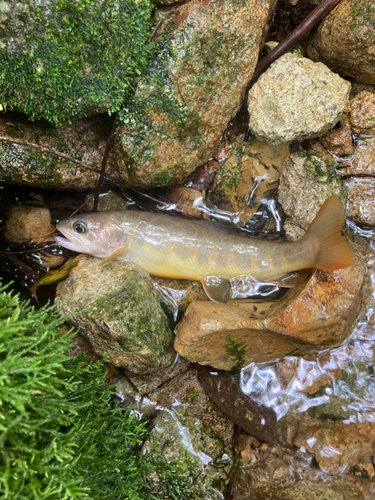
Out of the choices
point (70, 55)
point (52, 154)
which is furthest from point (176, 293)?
point (70, 55)

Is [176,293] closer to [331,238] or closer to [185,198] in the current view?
[185,198]

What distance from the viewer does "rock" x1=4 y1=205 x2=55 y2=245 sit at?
409 cm

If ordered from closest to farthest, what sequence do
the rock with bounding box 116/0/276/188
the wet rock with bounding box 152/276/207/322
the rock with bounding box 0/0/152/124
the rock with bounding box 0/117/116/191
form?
the rock with bounding box 0/0/152/124, the rock with bounding box 116/0/276/188, the rock with bounding box 0/117/116/191, the wet rock with bounding box 152/276/207/322

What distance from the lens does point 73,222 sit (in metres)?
4.02

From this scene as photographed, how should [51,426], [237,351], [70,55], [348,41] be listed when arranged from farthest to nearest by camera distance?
[348,41] < [237,351] < [70,55] < [51,426]

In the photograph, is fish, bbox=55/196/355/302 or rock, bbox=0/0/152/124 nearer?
rock, bbox=0/0/152/124

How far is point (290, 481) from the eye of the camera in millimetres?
3322

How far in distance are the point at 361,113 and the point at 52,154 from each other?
352 centimetres

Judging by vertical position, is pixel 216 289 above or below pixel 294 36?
below

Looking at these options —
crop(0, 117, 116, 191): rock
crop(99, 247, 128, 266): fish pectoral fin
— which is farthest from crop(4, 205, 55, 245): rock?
crop(99, 247, 128, 266): fish pectoral fin

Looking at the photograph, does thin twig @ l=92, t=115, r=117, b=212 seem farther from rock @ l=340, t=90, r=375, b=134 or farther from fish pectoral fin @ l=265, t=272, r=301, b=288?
rock @ l=340, t=90, r=375, b=134

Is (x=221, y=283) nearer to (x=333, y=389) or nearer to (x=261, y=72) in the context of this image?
(x=333, y=389)

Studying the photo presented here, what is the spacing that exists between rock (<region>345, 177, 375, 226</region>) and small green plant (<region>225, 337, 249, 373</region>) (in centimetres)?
205

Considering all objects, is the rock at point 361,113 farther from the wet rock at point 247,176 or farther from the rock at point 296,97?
the wet rock at point 247,176
